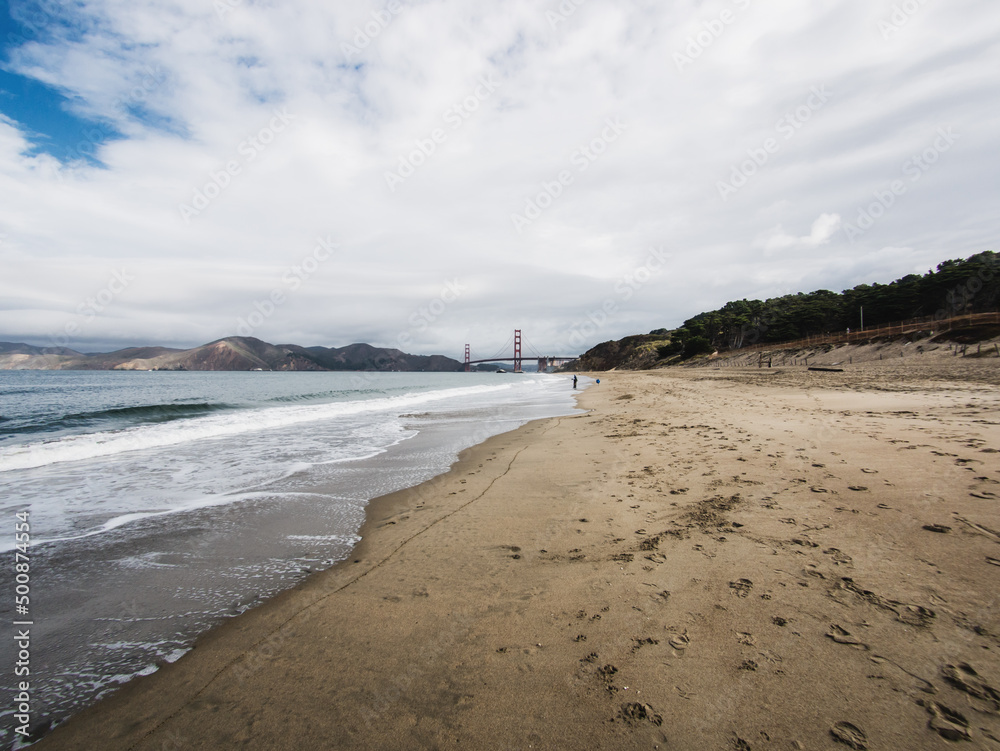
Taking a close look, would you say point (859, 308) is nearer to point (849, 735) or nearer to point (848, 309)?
point (848, 309)

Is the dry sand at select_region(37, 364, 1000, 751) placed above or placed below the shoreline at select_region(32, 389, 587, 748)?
above

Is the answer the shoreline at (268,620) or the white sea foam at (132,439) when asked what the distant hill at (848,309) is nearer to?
the shoreline at (268,620)

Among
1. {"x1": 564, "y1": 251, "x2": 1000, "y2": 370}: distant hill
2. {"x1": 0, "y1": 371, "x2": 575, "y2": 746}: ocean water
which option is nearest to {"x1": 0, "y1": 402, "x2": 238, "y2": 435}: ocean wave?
{"x1": 0, "y1": 371, "x2": 575, "y2": 746}: ocean water

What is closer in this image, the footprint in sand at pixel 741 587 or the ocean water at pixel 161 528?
the ocean water at pixel 161 528

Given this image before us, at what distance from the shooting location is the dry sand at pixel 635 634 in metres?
2.02

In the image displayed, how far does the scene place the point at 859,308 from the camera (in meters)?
52.0

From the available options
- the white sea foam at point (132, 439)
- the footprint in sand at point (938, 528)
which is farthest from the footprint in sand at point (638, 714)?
the white sea foam at point (132, 439)

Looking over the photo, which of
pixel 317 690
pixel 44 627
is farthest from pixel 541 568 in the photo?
pixel 44 627

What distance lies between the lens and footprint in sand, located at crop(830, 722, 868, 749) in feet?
5.87

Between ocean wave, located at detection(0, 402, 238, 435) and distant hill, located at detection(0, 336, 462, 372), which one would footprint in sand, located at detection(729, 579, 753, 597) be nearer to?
ocean wave, located at detection(0, 402, 238, 435)

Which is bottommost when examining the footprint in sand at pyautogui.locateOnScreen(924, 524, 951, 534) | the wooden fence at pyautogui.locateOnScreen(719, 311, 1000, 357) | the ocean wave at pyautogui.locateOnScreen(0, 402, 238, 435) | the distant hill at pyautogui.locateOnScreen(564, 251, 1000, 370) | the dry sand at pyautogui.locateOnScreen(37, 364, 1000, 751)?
the ocean wave at pyautogui.locateOnScreen(0, 402, 238, 435)

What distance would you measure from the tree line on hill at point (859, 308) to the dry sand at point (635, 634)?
59381 millimetres

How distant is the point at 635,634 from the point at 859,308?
221 feet

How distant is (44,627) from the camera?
124 inches
